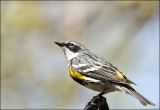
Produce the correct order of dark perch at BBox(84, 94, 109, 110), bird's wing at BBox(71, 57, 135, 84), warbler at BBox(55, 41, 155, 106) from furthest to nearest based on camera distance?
bird's wing at BBox(71, 57, 135, 84), warbler at BBox(55, 41, 155, 106), dark perch at BBox(84, 94, 109, 110)

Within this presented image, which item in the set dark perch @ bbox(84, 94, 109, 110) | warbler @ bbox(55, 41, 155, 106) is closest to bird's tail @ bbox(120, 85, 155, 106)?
warbler @ bbox(55, 41, 155, 106)

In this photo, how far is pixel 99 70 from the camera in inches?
304

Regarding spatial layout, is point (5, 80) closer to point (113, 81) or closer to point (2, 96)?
point (2, 96)

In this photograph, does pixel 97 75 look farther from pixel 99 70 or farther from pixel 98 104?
pixel 98 104

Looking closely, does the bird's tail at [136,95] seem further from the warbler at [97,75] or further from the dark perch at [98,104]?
the dark perch at [98,104]

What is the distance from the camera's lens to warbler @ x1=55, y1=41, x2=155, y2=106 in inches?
283

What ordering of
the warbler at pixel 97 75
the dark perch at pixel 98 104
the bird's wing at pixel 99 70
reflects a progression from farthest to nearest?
the bird's wing at pixel 99 70
the warbler at pixel 97 75
the dark perch at pixel 98 104

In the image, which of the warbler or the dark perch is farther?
the warbler

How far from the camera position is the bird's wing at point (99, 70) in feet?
24.2

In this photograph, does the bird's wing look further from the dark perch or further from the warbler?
the dark perch

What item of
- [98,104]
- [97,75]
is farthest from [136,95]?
[97,75]

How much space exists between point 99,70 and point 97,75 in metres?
0.16

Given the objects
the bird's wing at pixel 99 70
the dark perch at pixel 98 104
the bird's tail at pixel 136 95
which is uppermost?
the bird's wing at pixel 99 70

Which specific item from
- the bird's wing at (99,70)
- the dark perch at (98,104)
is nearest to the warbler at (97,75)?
the bird's wing at (99,70)
